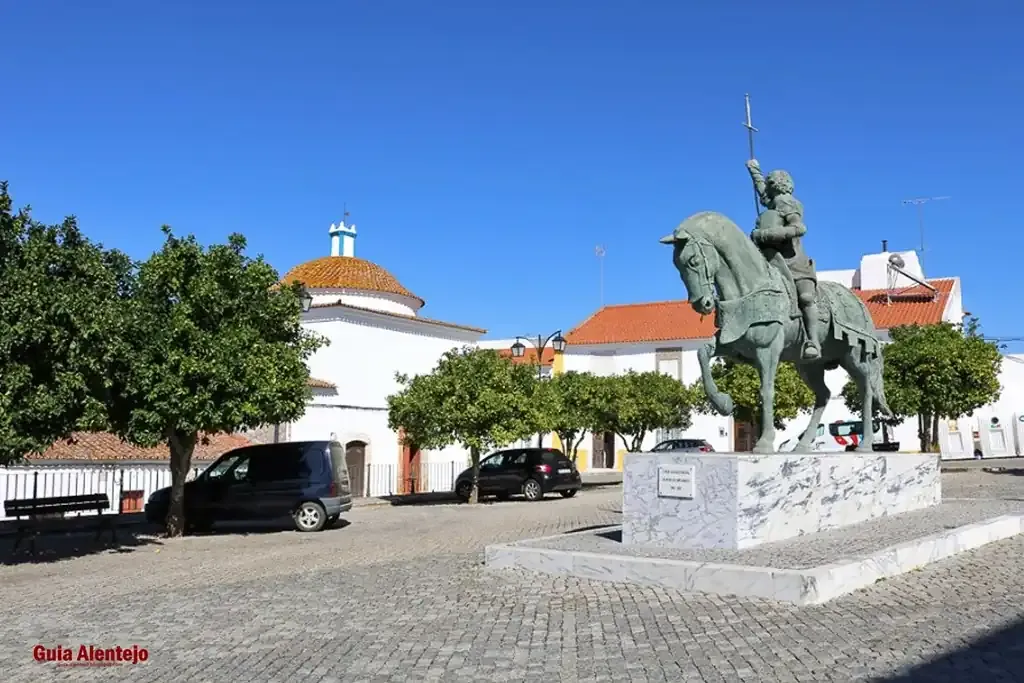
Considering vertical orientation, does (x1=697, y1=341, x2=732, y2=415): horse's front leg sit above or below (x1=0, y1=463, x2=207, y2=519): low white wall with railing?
above

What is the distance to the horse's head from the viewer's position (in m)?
10.1

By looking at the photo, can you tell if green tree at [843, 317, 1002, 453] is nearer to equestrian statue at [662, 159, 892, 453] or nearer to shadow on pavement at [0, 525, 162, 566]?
equestrian statue at [662, 159, 892, 453]

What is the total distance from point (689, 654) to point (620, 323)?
52807 millimetres

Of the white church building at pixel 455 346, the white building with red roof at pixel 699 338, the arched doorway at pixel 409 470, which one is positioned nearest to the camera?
the white church building at pixel 455 346

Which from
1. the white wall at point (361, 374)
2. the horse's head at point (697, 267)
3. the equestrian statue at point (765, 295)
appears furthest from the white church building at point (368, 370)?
the horse's head at point (697, 267)

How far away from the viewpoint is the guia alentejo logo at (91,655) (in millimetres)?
6328

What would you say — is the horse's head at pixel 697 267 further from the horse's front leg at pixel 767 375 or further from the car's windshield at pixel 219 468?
the car's windshield at pixel 219 468

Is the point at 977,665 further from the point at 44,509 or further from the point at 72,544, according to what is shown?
the point at 72,544

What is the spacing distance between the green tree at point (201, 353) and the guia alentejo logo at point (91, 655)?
7283mm

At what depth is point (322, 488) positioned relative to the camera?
17.8 meters

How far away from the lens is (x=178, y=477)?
16.9 m

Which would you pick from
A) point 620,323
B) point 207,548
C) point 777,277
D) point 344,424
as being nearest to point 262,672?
point 777,277

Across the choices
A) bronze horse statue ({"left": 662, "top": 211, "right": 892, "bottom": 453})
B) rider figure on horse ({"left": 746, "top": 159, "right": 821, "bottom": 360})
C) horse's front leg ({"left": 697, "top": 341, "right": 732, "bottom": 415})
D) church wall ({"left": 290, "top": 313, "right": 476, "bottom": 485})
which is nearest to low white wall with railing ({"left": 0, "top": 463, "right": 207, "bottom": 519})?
church wall ({"left": 290, "top": 313, "right": 476, "bottom": 485})

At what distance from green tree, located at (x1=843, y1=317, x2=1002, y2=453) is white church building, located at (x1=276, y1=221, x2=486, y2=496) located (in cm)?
1698
